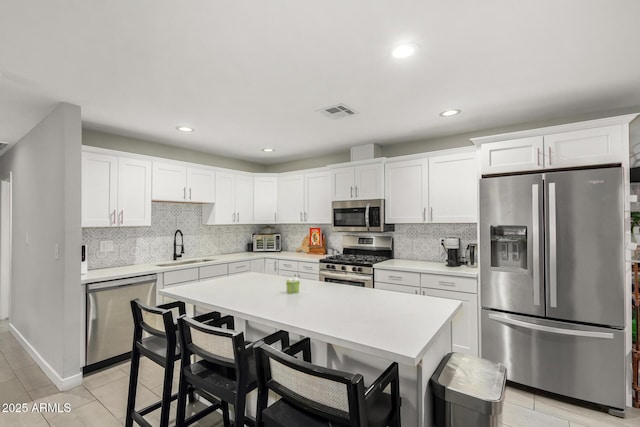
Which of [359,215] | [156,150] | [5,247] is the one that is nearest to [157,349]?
[359,215]

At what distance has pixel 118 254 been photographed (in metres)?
3.83

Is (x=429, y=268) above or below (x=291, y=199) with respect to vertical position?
below

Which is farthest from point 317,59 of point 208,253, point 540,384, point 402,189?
point 208,253

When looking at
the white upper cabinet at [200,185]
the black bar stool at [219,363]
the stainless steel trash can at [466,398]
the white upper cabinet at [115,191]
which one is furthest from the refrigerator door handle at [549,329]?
the white upper cabinet at [115,191]

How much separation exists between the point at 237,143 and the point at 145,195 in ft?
4.32

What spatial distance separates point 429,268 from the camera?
344 centimetres

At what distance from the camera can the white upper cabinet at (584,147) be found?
250cm

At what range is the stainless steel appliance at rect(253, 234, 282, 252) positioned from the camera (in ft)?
17.5

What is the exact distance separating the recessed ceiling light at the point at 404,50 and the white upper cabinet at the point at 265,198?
3553 millimetres

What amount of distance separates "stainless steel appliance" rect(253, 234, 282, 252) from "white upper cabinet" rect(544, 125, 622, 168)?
3885 millimetres

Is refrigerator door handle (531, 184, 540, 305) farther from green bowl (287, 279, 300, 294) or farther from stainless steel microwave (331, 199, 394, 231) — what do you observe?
green bowl (287, 279, 300, 294)

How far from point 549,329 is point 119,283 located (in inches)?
158

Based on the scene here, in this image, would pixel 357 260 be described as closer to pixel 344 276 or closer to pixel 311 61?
pixel 344 276

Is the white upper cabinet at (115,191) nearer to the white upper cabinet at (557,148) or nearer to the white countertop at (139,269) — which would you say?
the white countertop at (139,269)
